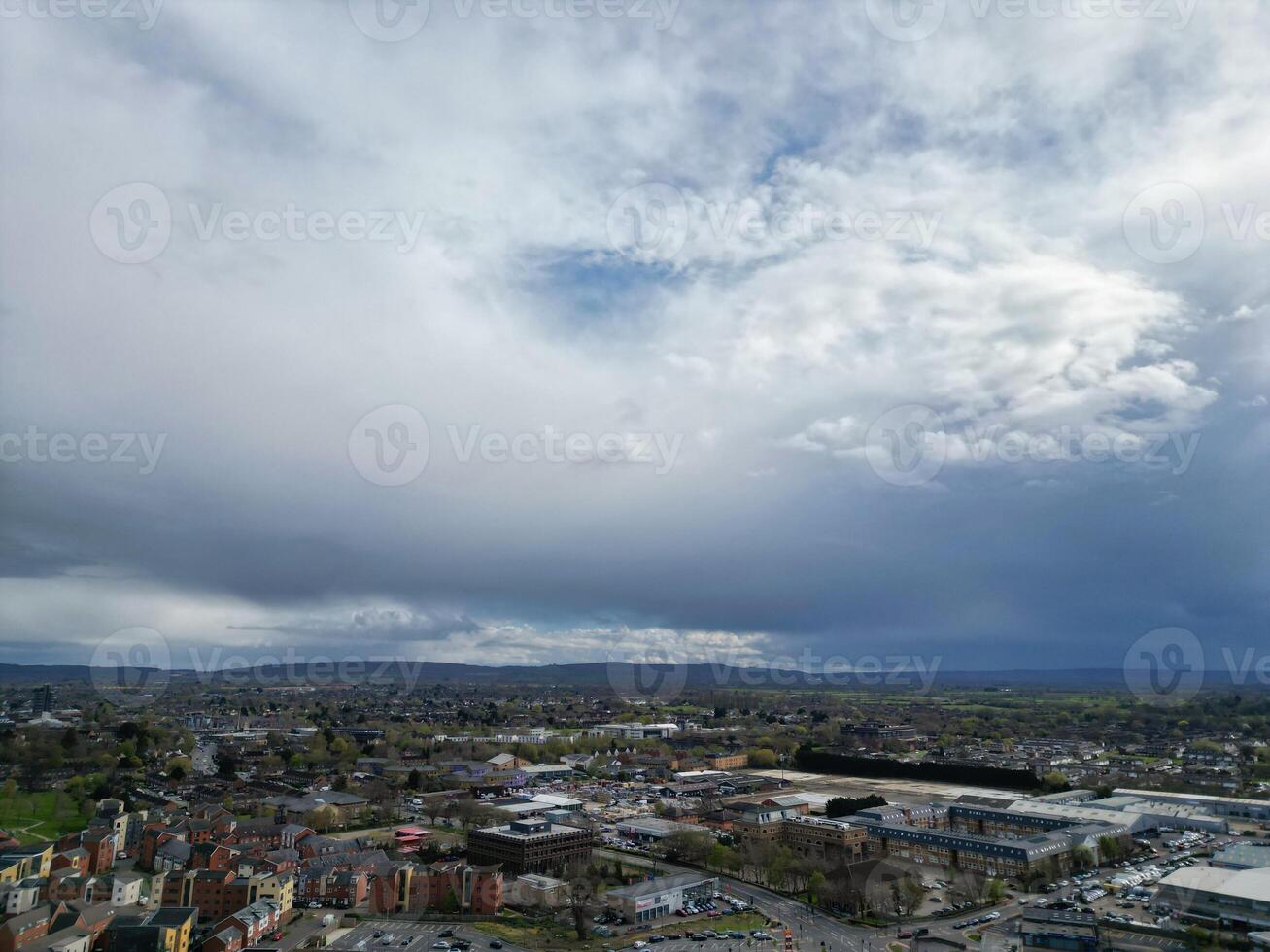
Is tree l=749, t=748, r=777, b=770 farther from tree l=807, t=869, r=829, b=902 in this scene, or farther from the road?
the road

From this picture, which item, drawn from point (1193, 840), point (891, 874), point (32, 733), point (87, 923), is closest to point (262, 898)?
point (87, 923)

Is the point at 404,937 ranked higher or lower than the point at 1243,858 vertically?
lower

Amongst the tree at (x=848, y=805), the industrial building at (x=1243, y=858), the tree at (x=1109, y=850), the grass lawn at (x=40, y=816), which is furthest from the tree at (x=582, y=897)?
the grass lawn at (x=40, y=816)

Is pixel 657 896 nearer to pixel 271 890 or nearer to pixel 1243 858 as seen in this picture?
pixel 271 890

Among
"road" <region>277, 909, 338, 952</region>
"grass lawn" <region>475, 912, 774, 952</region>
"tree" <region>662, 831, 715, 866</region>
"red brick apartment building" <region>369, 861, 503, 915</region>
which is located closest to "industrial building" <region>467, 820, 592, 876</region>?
"tree" <region>662, 831, 715, 866</region>

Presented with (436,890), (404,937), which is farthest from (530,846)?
(404,937)

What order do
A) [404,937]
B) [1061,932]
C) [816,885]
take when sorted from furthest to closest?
1. [816,885]
2. [404,937]
3. [1061,932]

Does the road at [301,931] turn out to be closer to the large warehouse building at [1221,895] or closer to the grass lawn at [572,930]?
the grass lawn at [572,930]

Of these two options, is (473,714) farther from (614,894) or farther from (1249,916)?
(1249,916)
